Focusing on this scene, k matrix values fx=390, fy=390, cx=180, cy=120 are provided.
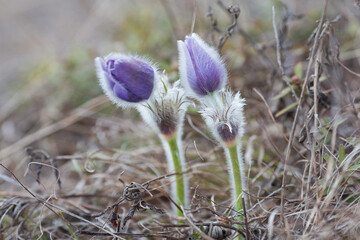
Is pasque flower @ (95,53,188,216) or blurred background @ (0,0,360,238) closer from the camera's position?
pasque flower @ (95,53,188,216)

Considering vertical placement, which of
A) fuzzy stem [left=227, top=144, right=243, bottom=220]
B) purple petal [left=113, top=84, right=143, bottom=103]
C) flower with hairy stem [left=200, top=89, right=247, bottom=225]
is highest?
purple petal [left=113, top=84, right=143, bottom=103]

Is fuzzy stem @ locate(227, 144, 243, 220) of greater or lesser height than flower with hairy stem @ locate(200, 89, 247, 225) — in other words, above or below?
below

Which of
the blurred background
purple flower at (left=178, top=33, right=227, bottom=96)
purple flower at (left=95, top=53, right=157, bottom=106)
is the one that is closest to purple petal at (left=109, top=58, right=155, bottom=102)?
purple flower at (left=95, top=53, right=157, bottom=106)

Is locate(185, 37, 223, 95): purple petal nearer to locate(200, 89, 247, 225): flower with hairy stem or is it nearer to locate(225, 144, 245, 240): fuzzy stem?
locate(200, 89, 247, 225): flower with hairy stem

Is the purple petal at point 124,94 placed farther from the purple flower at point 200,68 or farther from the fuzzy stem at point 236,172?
the fuzzy stem at point 236,172

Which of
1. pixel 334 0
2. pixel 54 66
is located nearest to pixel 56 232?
pixel 54 66

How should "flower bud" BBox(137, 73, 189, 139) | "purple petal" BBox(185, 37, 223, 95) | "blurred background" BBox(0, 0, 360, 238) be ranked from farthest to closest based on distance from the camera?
1. "blurred background" BBox(0, 0, 360, 238)
2. "flower bud" BBox(137, 73, 189, 139)
3. "purple petal" BBox(185, 37, 223, 95)

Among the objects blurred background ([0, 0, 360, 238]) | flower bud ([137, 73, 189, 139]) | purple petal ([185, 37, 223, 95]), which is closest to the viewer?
purple petal ([185, 37, 223, 95])

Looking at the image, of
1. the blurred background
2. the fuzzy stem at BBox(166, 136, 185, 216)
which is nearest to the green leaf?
the blurred background
